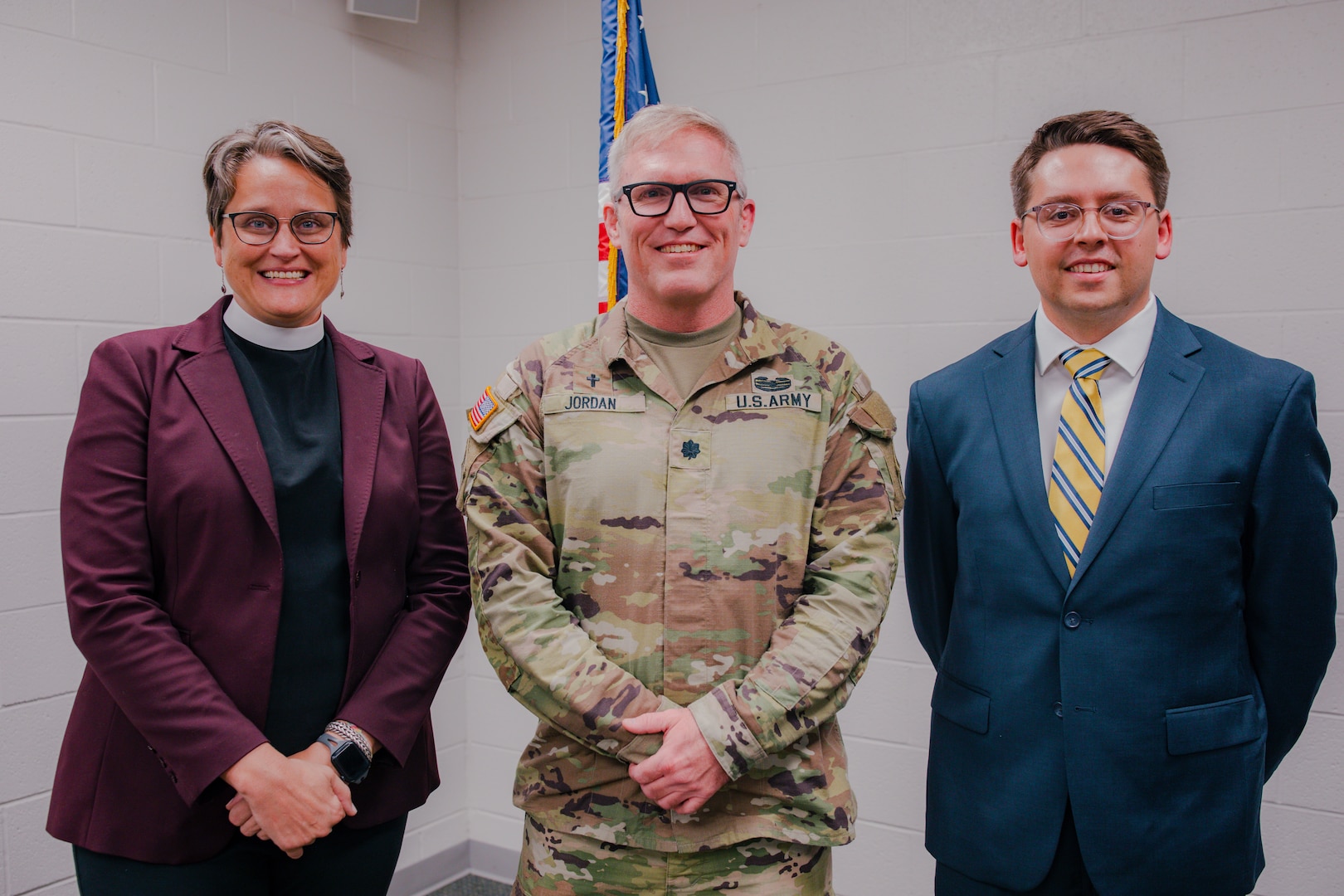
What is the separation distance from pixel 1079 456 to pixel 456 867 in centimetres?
262

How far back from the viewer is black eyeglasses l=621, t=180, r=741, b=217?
1466 millimetres

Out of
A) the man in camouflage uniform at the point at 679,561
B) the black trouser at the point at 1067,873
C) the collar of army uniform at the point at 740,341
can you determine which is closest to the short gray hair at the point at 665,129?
the man in camouflage uniform at the point at 679,561

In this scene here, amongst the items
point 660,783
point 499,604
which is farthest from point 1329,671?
point 499,604

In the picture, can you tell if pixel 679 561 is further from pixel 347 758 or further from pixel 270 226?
pixel 270 226

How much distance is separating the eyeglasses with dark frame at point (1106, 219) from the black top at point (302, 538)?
3.93ft

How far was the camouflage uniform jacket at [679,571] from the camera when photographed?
1.40m

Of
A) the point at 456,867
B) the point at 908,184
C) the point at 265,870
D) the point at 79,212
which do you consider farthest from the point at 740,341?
the point at 456,867

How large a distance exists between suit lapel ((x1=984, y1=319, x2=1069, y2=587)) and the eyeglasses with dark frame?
18cm

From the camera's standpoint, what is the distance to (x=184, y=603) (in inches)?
56.9

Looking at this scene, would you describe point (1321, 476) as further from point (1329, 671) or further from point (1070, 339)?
point (1329, 671)

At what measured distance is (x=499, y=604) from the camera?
1.41m

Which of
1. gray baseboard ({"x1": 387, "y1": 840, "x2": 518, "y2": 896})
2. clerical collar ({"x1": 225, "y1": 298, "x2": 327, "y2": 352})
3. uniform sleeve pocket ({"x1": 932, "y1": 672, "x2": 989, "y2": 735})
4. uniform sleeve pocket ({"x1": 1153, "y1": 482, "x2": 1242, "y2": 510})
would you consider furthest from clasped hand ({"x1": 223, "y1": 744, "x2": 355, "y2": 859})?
gray baseboard ({"x1": 387, "y1": 840, "x2": 518, "y2": 896})

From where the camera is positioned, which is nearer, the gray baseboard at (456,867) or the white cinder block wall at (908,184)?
the white cinder block wall at (908,184)

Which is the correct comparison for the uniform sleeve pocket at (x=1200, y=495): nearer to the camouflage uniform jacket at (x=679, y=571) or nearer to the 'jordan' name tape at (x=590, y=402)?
the camouflage uniform jacket at (x=679, y=571)
